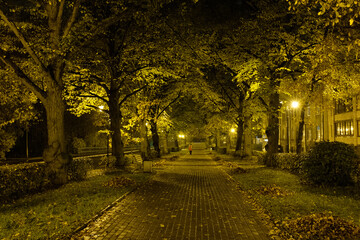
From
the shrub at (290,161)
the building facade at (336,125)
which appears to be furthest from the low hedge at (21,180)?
the building facade at (336,125)

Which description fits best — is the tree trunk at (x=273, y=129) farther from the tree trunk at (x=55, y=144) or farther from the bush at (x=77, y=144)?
the bush at (x=77, y=144)

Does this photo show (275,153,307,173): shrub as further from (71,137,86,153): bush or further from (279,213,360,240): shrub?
(71,137,86,153): bush

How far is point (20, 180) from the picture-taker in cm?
1029

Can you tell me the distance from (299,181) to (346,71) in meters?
5.99

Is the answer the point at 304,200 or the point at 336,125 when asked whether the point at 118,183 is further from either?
the point at 336,125

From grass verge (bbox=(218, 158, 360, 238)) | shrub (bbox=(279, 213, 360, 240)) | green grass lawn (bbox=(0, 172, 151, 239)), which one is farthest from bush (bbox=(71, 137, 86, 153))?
shrub (bbox=(279, 213, 360, 240))

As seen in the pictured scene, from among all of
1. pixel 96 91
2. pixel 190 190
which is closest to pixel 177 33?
pixel 96 91

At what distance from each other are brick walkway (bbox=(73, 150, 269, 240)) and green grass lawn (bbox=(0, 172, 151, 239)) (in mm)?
428

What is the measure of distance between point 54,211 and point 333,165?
991cm

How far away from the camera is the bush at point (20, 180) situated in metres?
9.64

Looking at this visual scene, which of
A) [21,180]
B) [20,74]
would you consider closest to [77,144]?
[20,74]

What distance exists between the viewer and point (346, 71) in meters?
15.2

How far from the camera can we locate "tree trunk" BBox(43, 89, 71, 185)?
12.2 metres

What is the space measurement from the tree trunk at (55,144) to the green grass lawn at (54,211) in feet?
2.08
